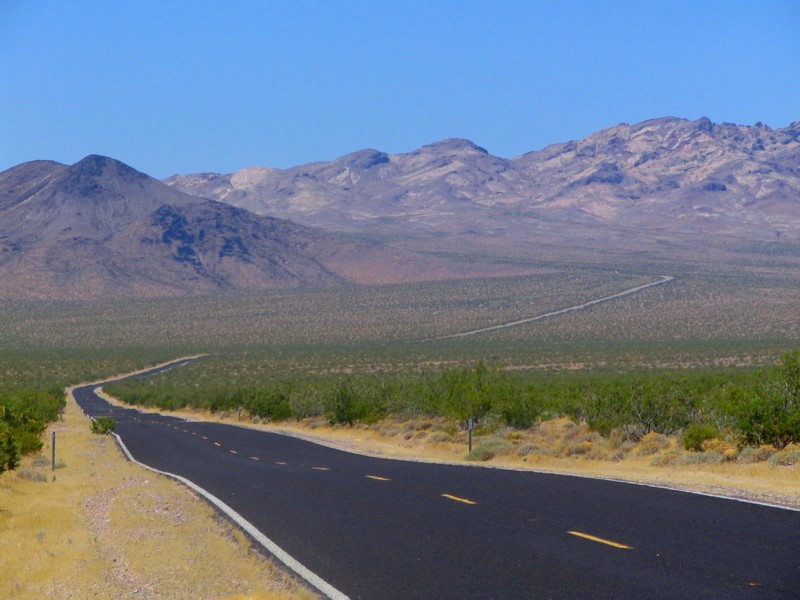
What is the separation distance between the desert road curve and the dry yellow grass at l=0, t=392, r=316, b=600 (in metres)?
0.52

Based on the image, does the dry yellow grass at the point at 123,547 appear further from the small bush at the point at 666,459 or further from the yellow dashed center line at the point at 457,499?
the small bush at the point at 666,459

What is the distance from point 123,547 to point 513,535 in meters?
4.07

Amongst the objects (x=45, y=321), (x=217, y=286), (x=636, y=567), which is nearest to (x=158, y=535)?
(x=636, y=567)

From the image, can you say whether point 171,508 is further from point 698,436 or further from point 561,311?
point 561,311

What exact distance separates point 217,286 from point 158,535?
15816cm

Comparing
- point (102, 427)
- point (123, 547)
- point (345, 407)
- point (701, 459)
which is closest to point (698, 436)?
point (701, 459)

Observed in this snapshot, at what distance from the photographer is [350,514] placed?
39.3 ft

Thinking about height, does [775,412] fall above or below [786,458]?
above

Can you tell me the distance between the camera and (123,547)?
34.6 feet

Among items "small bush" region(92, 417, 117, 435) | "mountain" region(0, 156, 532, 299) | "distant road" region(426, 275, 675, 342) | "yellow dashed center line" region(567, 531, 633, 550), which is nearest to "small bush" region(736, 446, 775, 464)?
"yellow dashed center line" region(567, 531, 633, 550)

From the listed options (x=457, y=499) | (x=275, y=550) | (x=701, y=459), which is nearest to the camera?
(x=275, y=550)

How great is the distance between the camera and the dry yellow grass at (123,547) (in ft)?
28.2

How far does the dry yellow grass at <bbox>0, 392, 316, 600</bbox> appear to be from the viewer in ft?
28.2

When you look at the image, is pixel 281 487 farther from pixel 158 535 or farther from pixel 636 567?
pixel 636 567
